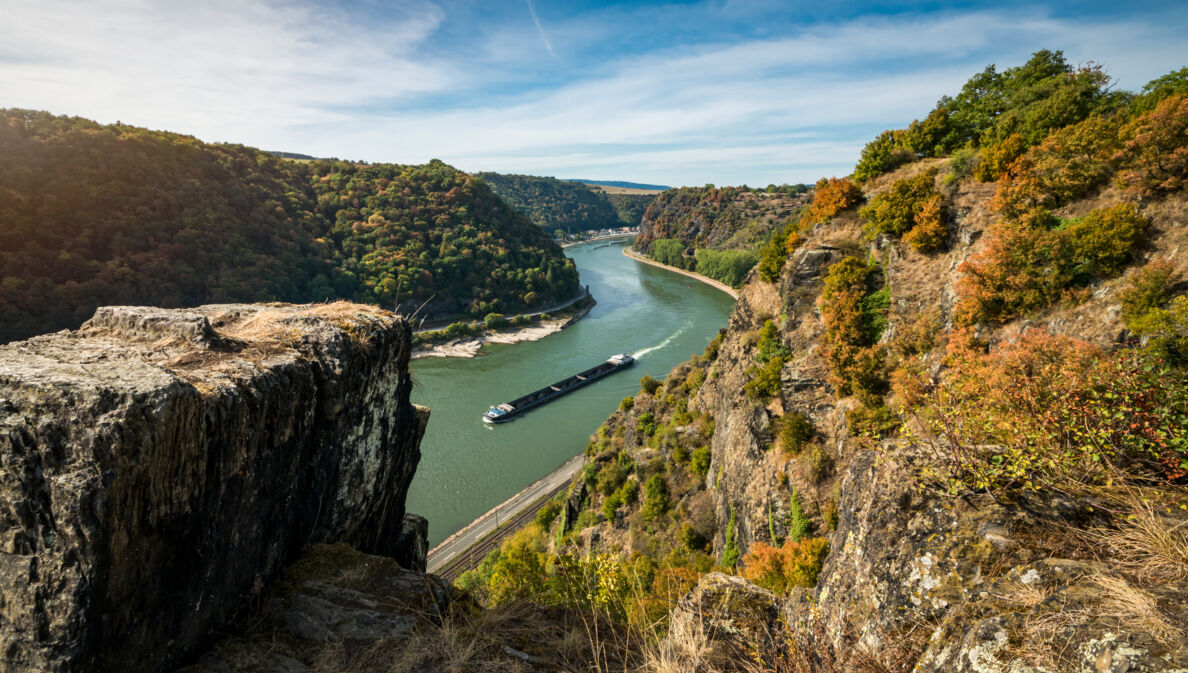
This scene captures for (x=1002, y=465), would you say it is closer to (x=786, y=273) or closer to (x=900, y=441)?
(x=900, y=441)

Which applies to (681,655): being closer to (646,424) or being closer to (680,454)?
(680,454)

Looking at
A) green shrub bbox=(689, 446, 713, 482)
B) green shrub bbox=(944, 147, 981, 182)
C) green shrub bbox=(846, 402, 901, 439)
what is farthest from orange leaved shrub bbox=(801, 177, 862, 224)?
green shrub bbox=(689, 446, 713, 482)

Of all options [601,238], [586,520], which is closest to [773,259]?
[586,520]

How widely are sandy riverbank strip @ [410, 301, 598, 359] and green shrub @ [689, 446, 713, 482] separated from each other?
3591 cm

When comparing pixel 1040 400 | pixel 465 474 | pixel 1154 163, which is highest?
pixel 1154 163

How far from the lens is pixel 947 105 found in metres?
19.6

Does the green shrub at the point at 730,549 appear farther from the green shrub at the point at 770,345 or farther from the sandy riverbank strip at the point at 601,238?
the sandy riverbank strip at the point at 601,238

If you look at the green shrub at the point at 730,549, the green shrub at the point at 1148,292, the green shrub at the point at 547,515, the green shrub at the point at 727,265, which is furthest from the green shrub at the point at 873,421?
the green shrub at the point at 727,265

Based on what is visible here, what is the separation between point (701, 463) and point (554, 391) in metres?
22.7

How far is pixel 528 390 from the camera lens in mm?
42875

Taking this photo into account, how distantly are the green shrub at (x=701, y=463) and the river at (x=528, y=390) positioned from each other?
1317 cm

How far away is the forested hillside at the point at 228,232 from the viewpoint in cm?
3588

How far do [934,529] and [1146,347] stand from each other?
760cm

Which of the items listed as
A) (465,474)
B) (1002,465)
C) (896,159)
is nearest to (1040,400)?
(1002,465)
